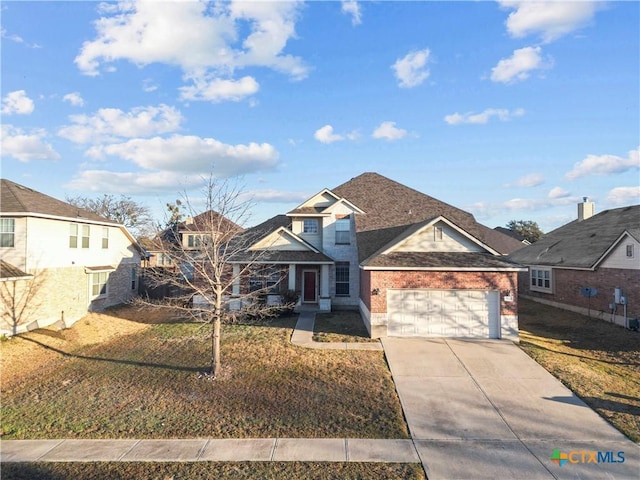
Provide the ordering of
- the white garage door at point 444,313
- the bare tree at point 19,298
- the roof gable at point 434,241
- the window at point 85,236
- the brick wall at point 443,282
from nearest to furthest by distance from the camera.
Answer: the brick wall at point 443,282 → the white garage door at point 444,313 → the bare tree at point 19,298 → the roof gable at point 434,241 → the window at point 85,236

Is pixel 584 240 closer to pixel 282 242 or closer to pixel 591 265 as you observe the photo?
pixel 591 265

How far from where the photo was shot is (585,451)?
701 centimetres

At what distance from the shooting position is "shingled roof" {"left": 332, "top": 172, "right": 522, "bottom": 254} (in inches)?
870

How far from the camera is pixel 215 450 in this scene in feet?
23.0

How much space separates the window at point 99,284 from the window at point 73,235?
227 centimetres

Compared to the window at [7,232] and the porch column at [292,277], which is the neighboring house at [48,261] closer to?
the window at [7,232]

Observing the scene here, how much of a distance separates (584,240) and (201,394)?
77.3 ft

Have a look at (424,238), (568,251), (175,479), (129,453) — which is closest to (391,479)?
(175,479)

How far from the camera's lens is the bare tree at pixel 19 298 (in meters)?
14.8

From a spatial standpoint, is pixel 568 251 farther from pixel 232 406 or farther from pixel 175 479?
pixel 175 479

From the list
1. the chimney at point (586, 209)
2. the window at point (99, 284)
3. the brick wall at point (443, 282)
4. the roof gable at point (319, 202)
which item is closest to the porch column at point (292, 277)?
the roof gable at point (319, 202)

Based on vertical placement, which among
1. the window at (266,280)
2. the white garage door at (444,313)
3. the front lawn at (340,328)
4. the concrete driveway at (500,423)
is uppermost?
the window at (266,280)

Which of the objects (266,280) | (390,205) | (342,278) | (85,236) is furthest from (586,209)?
(85,236)

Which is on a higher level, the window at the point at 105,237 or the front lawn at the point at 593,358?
the window at the point at 105,237
